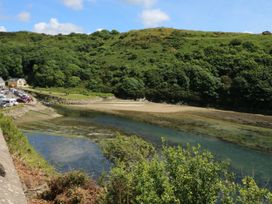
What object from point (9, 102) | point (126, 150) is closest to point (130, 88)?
point (9, 102)

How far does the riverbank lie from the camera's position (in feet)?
240

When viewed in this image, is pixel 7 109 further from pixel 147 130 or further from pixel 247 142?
pixel 247 142

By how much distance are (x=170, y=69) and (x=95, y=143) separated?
95.8 metres

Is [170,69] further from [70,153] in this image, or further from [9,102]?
[70,153]

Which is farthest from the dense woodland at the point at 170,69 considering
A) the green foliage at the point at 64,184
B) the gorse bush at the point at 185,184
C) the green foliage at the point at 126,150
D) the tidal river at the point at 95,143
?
the gorse bush at the point at 185,184

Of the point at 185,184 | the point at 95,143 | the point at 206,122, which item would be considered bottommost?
the point at 206,122

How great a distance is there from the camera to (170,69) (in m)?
153

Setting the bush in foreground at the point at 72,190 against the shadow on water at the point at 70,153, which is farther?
the shadow on water at the point at 70,153

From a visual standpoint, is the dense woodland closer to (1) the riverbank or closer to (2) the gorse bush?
(1) the riverbank

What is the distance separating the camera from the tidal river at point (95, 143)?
4784cm

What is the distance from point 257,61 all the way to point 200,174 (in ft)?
448

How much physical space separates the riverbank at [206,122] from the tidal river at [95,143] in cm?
436

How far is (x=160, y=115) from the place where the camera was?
336 feet

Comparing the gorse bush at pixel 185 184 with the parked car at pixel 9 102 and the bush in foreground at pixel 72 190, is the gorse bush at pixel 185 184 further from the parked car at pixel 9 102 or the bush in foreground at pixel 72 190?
the parked car at pixel 9 102
